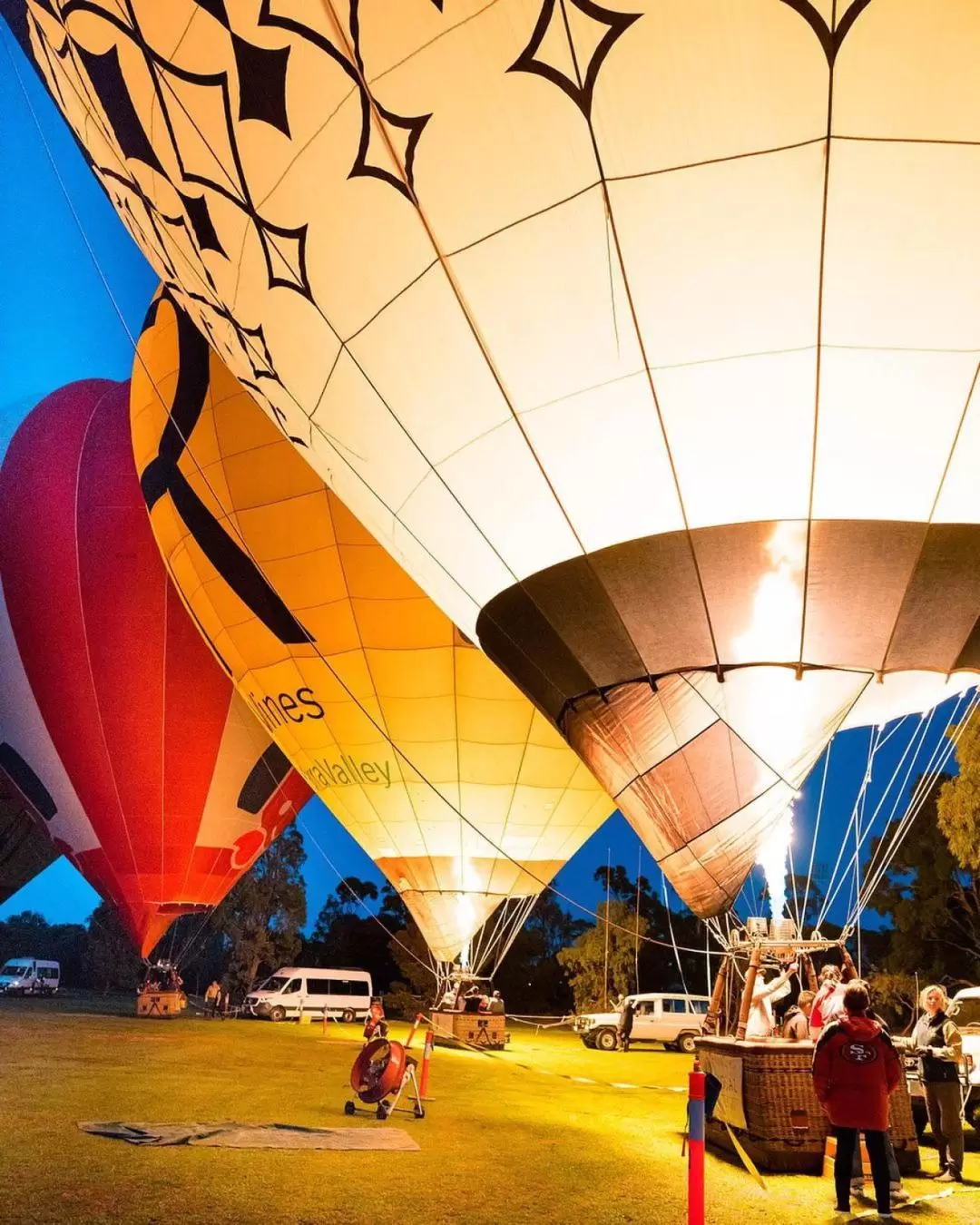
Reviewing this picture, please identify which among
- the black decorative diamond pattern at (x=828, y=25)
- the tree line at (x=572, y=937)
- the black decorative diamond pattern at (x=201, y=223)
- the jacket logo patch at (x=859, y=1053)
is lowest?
the jacket logo patch at (x=859, y=1053)

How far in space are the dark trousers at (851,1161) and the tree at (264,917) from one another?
25.7 m

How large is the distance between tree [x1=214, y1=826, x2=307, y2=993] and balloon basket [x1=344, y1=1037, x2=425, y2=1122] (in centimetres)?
2272

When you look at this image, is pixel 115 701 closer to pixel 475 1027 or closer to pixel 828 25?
pixel 475 1027

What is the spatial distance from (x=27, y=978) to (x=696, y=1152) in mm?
26588

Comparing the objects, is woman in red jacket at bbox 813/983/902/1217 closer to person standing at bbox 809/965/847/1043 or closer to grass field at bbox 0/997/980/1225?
grass field at bbox 0/997/980/1225

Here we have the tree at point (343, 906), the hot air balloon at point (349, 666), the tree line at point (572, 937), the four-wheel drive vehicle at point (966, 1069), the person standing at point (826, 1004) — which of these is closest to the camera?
the person standing at point (826, 1004)

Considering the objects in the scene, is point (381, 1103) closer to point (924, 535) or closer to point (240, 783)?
point (924, 535)

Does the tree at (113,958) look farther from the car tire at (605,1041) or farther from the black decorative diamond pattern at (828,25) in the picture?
the black decorative diamond pattern at (828,25)

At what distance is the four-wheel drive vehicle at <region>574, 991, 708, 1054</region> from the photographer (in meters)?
14.7

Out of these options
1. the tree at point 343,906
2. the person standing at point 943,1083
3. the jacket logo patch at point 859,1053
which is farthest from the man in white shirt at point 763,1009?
the tree at point 343,906

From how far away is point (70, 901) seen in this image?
89.1 meters

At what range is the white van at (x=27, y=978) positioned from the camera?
2517cm

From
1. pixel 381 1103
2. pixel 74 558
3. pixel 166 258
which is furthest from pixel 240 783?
pixel 166 258

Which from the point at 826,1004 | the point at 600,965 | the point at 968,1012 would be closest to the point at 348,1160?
the point at 826,1004
